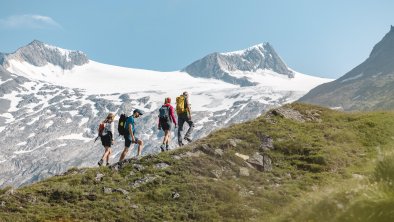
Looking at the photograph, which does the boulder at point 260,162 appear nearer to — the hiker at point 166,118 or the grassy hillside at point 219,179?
the grassy hillside at point 219,179

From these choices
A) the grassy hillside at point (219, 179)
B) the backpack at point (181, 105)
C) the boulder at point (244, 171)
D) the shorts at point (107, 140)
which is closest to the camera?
the grassy hillside at point (219, 179)

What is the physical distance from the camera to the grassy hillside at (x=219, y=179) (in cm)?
1881

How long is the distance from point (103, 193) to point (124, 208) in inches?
63.9

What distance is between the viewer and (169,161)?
23281 mm

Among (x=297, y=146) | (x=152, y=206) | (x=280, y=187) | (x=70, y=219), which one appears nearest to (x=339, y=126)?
(x=297, y=146)

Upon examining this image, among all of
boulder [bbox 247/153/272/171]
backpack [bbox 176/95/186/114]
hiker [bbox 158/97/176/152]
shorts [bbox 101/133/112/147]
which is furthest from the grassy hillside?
backpack [bbox 176/95/186/114]

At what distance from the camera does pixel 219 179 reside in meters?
22.1

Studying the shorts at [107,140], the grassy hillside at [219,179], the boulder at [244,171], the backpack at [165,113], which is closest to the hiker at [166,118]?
the backpack at [165,113]

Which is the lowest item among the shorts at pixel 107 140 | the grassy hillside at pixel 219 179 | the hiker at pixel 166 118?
the grassy hillside at pixel 219 179

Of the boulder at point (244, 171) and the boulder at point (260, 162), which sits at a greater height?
the boulder at point (260, 162)

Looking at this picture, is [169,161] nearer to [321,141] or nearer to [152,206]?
[152,206]

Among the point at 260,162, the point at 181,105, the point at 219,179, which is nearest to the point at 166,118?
the point at 181,105

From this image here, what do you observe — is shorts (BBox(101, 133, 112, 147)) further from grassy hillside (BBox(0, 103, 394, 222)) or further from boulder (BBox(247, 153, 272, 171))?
boulder (BBox(247, 153, 272, 171))

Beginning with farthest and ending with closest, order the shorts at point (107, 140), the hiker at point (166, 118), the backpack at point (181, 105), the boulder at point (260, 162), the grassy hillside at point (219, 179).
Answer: the backpack at point (181, 105)
the hiker at point (166, 118)
the shorts at point (107, 140)
the boulder at point (260, 162)
the grassy hillside at point (219, 179)
